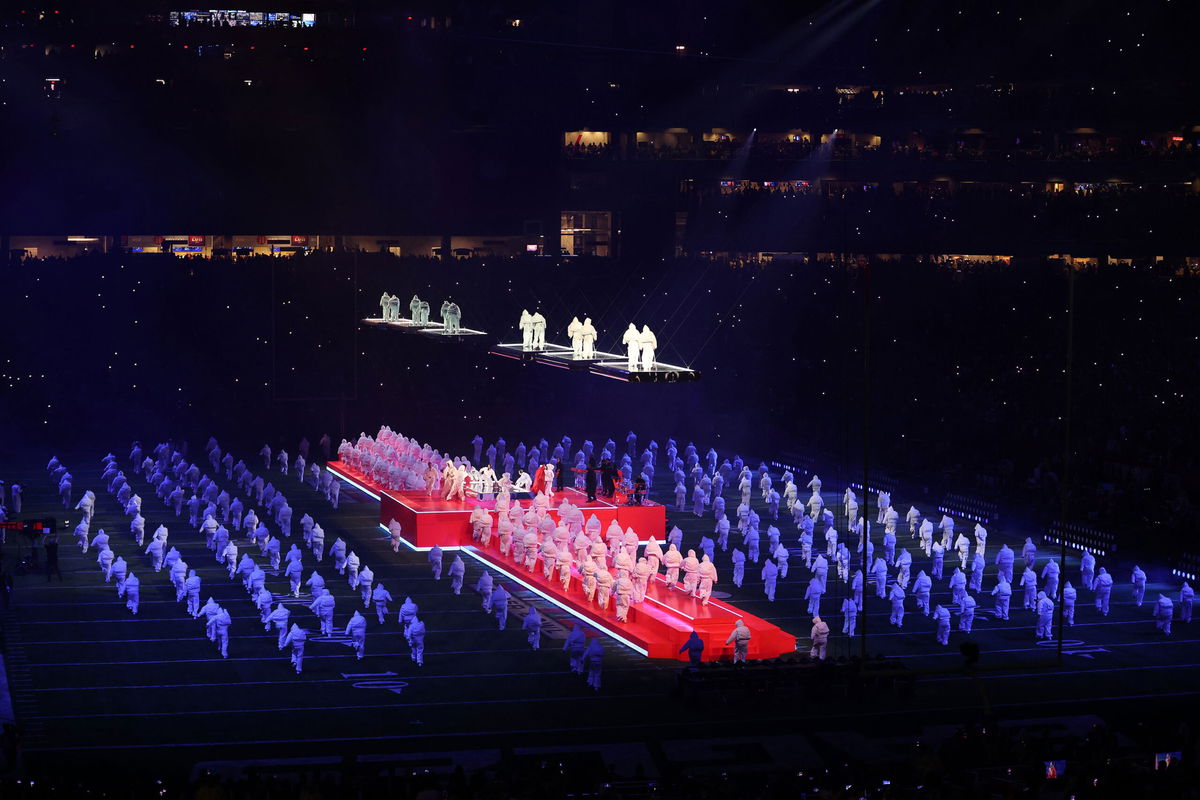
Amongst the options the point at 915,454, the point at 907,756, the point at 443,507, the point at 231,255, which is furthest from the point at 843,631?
the point at 231,255

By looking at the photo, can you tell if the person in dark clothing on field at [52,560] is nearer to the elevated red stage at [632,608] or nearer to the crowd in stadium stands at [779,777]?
the elevated red stage at [632,608]

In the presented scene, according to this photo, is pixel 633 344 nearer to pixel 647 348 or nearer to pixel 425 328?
pixel 647 348

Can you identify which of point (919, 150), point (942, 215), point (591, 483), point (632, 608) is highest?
point (919, 150)

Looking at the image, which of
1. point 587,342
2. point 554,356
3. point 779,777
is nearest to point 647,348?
point 587,342

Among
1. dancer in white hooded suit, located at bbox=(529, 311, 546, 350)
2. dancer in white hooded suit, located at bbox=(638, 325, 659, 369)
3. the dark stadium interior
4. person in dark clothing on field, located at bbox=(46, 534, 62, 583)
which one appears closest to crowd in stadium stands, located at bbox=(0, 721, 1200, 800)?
the dark stadium interior

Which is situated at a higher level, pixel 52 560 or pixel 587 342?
pixel 587 342

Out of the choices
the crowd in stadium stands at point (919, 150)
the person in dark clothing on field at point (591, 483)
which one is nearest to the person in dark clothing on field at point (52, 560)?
the person in dark clothing on field at point (591, 483)

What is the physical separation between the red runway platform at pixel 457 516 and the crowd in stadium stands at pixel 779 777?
32.2 feet

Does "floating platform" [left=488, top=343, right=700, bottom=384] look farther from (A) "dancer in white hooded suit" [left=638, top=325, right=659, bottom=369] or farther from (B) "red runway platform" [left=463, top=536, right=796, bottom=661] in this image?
(B) "red runway platform" [left=463, top=536, right=796, bottom=661]

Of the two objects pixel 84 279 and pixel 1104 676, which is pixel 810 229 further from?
pixel 1104 676

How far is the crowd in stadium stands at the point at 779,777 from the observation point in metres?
11.1

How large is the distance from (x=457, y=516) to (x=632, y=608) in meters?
5.85

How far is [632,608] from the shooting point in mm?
19406

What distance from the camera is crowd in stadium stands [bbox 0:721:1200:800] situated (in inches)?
436
